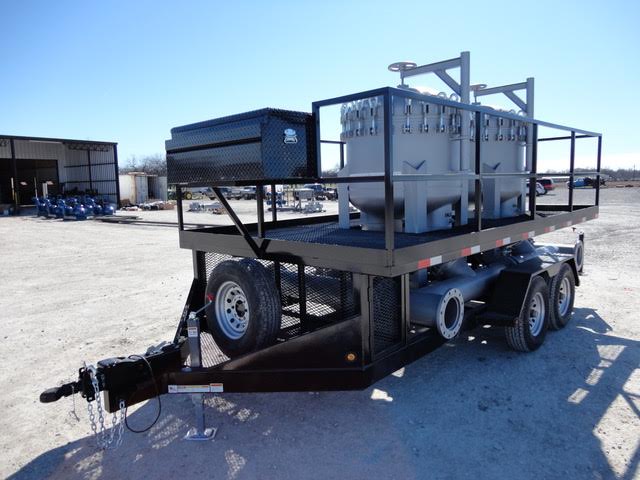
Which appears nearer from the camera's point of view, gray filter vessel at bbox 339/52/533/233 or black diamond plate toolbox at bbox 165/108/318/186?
black diamond plate toolbox at bbox 165/108/318/186

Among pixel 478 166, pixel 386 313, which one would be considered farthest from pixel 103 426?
pixel 478 166

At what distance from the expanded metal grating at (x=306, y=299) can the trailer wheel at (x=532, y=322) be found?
176cm

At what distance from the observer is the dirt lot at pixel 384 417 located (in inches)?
115

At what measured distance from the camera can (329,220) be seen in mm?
6402

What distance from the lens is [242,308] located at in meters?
3.72

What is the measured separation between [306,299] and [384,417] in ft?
3.54

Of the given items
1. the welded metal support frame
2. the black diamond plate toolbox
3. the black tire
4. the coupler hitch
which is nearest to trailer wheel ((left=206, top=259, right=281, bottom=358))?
the welded metal support frame

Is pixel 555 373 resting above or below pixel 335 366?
below

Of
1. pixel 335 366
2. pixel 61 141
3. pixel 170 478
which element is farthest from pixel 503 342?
pixel 61 141

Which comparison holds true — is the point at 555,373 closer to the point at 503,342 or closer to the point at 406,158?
the point at 503,342

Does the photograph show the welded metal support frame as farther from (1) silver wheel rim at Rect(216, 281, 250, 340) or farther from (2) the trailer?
(1) silver wheel rim at Rect(216, 281, 250, 340)

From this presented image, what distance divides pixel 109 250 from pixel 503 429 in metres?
11.4

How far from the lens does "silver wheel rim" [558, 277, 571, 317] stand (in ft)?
17.7

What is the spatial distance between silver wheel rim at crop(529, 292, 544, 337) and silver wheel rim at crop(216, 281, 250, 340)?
2.85 metres
